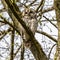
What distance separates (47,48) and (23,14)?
126 centimetres

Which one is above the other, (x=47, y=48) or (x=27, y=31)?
(x=27, y=31)

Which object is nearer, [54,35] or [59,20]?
[59,20]

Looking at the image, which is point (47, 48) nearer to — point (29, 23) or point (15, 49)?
point (15, 49)

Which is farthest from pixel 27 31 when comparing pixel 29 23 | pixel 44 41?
pixel 44 41

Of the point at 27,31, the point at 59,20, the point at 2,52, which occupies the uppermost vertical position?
the point at 59,20

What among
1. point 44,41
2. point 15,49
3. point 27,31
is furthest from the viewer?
point 15,49

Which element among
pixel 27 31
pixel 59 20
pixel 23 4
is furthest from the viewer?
pixel 23 4

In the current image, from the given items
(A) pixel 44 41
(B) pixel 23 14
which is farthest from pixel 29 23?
(A) pixel 44 41

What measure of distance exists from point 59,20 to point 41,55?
3.41 ft

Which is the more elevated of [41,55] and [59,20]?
[59,20]

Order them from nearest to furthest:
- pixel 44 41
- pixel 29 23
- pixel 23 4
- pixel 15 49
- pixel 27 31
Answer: pixel 27 31, pixel 29 23, pixel 23 4, pixel 44 41, pixel 15 49

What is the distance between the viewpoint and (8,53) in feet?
16.5

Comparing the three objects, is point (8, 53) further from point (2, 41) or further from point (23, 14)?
point (23, 14)

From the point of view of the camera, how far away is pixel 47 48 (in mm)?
4953
